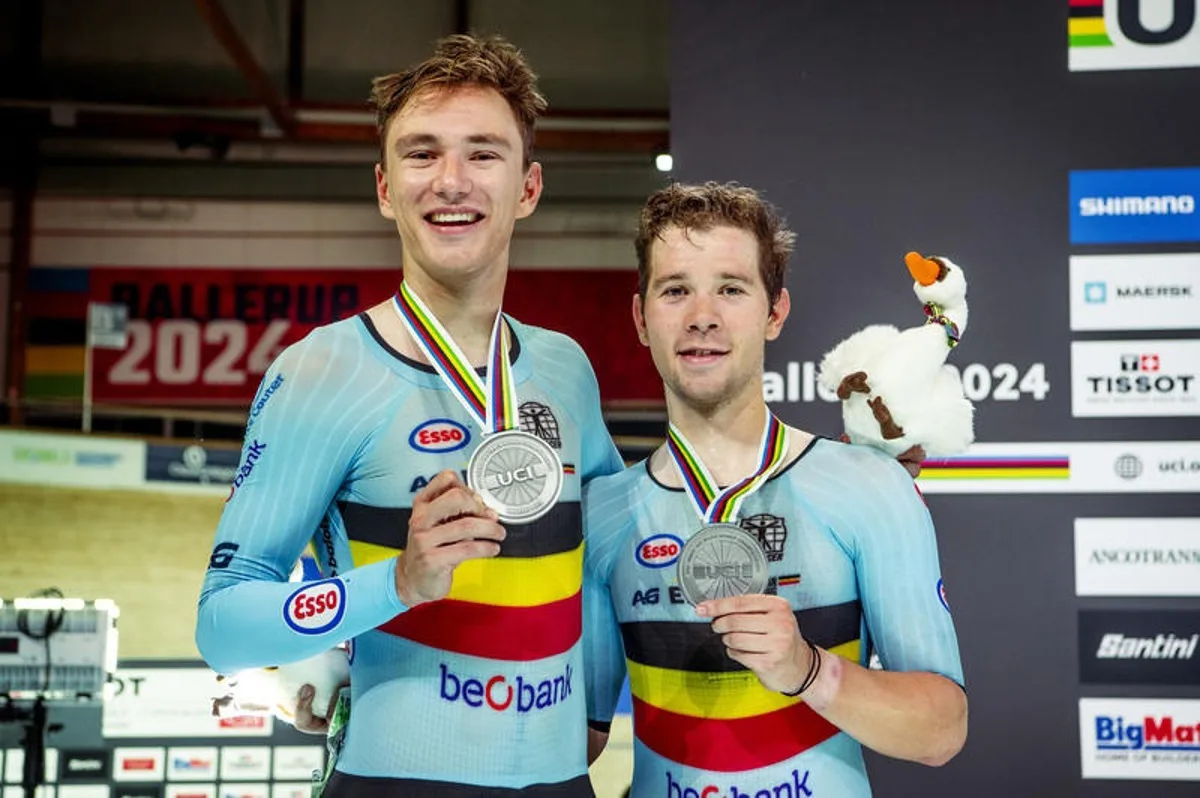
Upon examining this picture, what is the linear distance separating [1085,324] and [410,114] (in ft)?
8.72

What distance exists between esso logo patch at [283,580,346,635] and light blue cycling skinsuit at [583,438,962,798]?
0.68 m

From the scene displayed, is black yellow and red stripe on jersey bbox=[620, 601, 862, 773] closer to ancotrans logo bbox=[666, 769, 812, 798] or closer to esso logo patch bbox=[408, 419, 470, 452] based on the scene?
ancotrans logo bbox=[666, 769, 812, 798]

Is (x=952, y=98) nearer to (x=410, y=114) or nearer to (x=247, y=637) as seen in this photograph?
(x=410, y=114)

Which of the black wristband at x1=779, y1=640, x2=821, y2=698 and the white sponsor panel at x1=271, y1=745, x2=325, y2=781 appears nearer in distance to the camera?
the black wristband at x1=779, y1=640, x2=821, y2=698

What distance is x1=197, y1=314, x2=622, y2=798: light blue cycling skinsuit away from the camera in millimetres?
2289

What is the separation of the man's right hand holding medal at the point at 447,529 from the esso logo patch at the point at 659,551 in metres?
0.66

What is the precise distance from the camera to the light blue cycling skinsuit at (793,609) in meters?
2.49

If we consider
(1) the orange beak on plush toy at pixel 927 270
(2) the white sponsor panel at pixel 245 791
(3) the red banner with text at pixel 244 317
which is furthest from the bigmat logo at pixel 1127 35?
(3) the red banner with text at pixel 244 317

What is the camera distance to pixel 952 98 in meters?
4.35

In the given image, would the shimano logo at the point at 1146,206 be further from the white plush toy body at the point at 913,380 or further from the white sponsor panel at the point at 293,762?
the white sponsor panel at the point at 293,762

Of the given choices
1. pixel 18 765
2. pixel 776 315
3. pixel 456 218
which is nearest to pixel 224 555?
pixel 456 218

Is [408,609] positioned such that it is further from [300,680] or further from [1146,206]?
[1146,206]

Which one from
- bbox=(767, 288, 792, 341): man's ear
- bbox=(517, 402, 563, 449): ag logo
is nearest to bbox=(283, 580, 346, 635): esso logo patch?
bbox=(517, 402, 563, 449): ag logo

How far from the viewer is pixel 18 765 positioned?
614 cm
